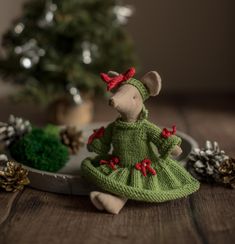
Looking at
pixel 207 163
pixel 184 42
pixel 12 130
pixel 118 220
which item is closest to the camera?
pixel 118 220

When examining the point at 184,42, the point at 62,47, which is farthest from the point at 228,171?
the point at 184,42

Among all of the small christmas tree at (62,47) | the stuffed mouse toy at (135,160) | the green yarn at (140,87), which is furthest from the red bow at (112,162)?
the small christmas tree at (62,47)

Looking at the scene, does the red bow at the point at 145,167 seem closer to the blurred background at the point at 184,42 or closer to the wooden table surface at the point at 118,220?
A: the wooden table surface at the point at 118,220

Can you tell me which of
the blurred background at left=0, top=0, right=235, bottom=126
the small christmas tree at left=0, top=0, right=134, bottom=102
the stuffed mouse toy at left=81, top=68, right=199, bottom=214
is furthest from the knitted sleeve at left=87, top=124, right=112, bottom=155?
the blurred background at left=0, top=0, right=235, bottom=126

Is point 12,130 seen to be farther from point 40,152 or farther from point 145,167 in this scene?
point 145,167

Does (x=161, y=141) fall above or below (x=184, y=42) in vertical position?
above

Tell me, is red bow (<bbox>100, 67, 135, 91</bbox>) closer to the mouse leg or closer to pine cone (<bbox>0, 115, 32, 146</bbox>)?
the mouse leg
